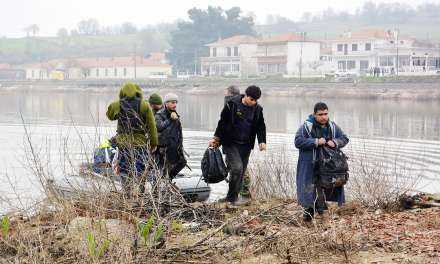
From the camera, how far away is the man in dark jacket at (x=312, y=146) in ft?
29.7

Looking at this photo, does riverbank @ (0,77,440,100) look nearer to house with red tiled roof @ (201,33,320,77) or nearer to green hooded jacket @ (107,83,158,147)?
house with red tiled roof @ (201,33,320,77)

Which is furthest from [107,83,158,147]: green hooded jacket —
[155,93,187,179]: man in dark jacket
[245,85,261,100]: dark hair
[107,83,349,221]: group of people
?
[245,85,261,100]: dark hair

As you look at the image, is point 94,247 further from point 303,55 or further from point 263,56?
point 263,56

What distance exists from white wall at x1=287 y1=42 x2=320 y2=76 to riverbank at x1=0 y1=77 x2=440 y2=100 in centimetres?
1413

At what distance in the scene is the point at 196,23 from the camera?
373 feet

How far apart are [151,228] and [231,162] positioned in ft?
9.50

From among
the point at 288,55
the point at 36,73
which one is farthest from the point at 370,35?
the point at 36,73

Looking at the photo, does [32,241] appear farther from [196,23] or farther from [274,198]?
→ [196,23]

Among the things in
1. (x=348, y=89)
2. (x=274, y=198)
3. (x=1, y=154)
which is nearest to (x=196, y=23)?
(x=348, y=89)

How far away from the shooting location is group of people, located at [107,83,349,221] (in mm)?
9102

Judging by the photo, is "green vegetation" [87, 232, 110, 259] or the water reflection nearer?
"green vegetation" [87, 232, 110, 259]

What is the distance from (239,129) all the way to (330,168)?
5.00 ft

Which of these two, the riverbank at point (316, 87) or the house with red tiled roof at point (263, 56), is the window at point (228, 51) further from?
the riverbank at point (316, 87)

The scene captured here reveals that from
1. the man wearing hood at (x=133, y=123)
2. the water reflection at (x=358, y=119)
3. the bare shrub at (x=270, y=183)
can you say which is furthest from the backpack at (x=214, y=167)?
the water reflection at (x=358, y=119)
